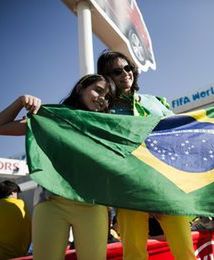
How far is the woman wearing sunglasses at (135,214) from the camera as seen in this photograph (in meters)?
1.95

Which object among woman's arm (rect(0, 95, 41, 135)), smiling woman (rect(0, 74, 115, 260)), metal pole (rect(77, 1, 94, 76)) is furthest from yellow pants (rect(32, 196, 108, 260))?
metal pole (rect(77, 1, 94, 76))

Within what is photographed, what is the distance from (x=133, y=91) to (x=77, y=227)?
100cm

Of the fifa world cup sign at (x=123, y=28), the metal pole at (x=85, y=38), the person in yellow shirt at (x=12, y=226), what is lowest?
the person in yellow shirt at (x=12, y=226)

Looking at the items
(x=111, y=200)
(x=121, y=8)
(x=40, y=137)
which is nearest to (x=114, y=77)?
(x=40, y=137)

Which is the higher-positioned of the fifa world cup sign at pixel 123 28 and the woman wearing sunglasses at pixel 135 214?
the fifa world cup sign at pixel 123 28

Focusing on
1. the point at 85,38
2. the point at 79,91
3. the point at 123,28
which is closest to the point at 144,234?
the point at 79,91

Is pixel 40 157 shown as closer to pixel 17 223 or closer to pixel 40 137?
pixel 40 137

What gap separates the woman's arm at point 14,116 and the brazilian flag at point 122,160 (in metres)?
0.06

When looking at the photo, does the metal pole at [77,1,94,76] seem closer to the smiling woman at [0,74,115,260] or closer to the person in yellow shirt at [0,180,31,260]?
the person in yellow shirt at [0,180,31,260]

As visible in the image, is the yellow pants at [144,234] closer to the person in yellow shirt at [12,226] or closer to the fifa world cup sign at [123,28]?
the person in yellow shirt at [12,226]

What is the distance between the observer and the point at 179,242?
193 cm

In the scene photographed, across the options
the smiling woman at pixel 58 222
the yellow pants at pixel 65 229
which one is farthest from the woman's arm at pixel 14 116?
the yellow pants at pixel 65 229

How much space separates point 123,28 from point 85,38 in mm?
2378

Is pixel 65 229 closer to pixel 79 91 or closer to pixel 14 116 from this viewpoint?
pixel 14 116
